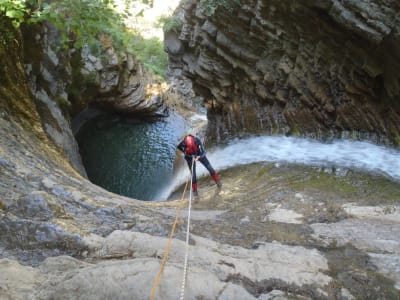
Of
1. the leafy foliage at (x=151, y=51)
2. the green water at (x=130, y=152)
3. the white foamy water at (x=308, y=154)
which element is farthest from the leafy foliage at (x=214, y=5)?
the leafy foliage at (x=151, y=51)

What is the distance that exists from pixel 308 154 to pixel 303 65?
2.84 metres

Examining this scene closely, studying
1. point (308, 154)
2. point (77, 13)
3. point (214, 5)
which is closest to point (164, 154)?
point (214, 5)

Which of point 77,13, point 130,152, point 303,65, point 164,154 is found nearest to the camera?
point 77,13

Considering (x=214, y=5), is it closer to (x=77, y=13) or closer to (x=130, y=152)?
(x=77, y=13)

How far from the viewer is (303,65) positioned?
411 inches

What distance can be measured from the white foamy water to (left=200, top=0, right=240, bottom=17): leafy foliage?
16.0 feet

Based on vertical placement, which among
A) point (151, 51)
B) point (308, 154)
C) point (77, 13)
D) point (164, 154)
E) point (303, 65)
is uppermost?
point (151, 51)

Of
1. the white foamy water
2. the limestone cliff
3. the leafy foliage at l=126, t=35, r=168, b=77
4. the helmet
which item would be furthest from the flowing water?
the leafy foliage at l=126, t=35, r=168, b=77

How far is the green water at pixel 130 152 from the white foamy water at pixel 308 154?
3415mm

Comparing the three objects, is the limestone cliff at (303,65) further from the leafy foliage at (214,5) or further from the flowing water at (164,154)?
the flowing water at (164,154)

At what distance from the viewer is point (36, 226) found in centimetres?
390

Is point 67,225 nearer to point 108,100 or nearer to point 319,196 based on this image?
point 319,196

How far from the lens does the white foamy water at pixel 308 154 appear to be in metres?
8.33

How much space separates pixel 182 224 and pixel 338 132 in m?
6.95
